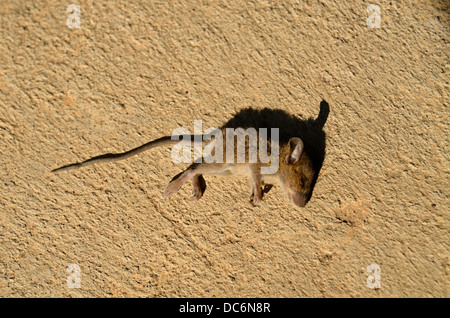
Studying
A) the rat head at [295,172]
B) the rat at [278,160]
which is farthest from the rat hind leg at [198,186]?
the rat head at [295,172]

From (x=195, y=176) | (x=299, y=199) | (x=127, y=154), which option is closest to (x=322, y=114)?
(x=299, y=199)

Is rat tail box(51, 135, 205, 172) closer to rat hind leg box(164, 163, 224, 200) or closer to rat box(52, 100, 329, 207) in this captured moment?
rat box(52, 100, 329, 207)

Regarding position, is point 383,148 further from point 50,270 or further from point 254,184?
point 50,270

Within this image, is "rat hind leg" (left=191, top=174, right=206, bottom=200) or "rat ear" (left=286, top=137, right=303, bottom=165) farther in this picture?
"rat hind leg" (left=191, top=174, right=206, bottom=200)

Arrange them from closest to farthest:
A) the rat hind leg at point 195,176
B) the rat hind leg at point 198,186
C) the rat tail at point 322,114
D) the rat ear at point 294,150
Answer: the rat ear at point 294,150 < the rat hind leg at point 195,176 < the rat hind leg at point 198,186 < the rat tail at point 322,114

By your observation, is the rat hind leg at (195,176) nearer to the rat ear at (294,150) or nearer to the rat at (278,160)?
the rat at (278,160)

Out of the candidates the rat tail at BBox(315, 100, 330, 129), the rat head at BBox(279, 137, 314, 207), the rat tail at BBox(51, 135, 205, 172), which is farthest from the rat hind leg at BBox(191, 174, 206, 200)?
the rat tail at BBox(315, 100, 330, 129)

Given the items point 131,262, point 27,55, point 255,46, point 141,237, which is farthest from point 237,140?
point 27,55
